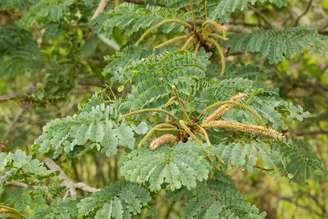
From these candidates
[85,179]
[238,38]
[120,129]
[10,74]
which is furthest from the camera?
[85,179]

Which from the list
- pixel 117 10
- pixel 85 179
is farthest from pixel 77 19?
pixel 85 179

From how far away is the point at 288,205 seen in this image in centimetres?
548

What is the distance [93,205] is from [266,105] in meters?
0.54

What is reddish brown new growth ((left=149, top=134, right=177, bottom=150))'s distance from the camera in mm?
1504

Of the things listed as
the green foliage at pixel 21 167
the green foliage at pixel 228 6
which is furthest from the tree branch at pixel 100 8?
the green foliage at pixel 21 167

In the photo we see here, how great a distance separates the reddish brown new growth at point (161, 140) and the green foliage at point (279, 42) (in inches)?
26.4

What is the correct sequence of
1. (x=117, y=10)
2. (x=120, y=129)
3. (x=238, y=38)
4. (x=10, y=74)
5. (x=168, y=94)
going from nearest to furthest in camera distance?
(x=120, y=129)
(x=168, y=94)
(x=117, y=10)
(x=238, y=38)
(x=10, y=74)

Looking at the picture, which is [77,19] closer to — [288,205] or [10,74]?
[10,74]

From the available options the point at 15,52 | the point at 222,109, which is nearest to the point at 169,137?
the point at 222,109

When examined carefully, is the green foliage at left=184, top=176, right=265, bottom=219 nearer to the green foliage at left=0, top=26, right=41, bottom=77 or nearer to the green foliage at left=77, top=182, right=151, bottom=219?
the green foliage at left=77, top=182, right=151, bottom=219

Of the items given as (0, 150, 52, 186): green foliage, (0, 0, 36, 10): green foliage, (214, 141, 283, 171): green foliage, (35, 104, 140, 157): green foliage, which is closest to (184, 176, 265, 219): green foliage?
(214, 141, 283, 171): green foliage

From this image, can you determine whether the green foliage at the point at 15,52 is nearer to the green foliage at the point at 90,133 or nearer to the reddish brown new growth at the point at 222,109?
the green foliage at the point at 90,133

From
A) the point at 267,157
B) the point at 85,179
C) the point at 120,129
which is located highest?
the point at 120,129

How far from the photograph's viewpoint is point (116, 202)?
5.16 ft
